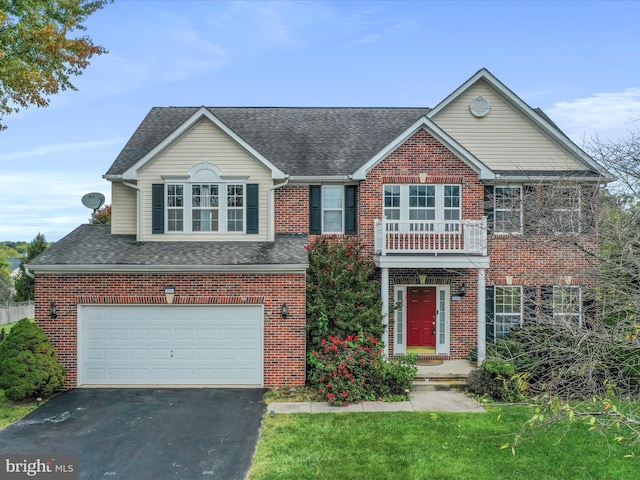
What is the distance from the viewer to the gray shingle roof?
494 inches

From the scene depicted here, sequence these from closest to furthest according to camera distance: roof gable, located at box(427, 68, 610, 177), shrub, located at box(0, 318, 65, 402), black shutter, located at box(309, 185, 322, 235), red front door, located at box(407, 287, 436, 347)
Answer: shrub, located at box(0, 318, 65, 402) < red front door, located at box(407, 287, 436, 347) < black shutter, located at box(309, 185, 322, 235) < roof gable, located at box(427, 68, 610, 177)

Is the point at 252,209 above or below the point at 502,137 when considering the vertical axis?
below

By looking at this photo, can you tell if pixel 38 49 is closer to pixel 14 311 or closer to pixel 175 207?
pixel 175 207

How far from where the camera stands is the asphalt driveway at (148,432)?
26.7ft

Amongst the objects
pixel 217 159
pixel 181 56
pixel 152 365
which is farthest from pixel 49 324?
pixel 181 56

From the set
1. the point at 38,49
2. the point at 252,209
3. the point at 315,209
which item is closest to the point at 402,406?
the point at 315,209

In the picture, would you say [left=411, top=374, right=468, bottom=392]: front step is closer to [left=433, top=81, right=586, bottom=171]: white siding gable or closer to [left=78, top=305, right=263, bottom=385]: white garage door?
[left=78, top=305, right=263, bottom=385]: white garage door

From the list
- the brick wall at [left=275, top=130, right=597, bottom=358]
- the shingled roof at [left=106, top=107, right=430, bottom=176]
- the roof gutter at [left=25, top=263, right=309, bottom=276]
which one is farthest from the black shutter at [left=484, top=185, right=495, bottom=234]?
the roof gutter at [left=25, top=263, right=309, bottom=276]

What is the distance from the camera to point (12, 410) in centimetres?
1094

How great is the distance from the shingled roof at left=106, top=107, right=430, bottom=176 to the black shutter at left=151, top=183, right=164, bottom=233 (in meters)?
1.67

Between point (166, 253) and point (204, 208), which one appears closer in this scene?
point (166, 253)

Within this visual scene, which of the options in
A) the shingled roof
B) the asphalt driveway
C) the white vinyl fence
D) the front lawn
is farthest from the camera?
the white vinyl fence

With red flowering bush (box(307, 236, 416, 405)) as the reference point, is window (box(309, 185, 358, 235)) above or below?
above

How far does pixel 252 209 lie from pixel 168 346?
498 centimetres
